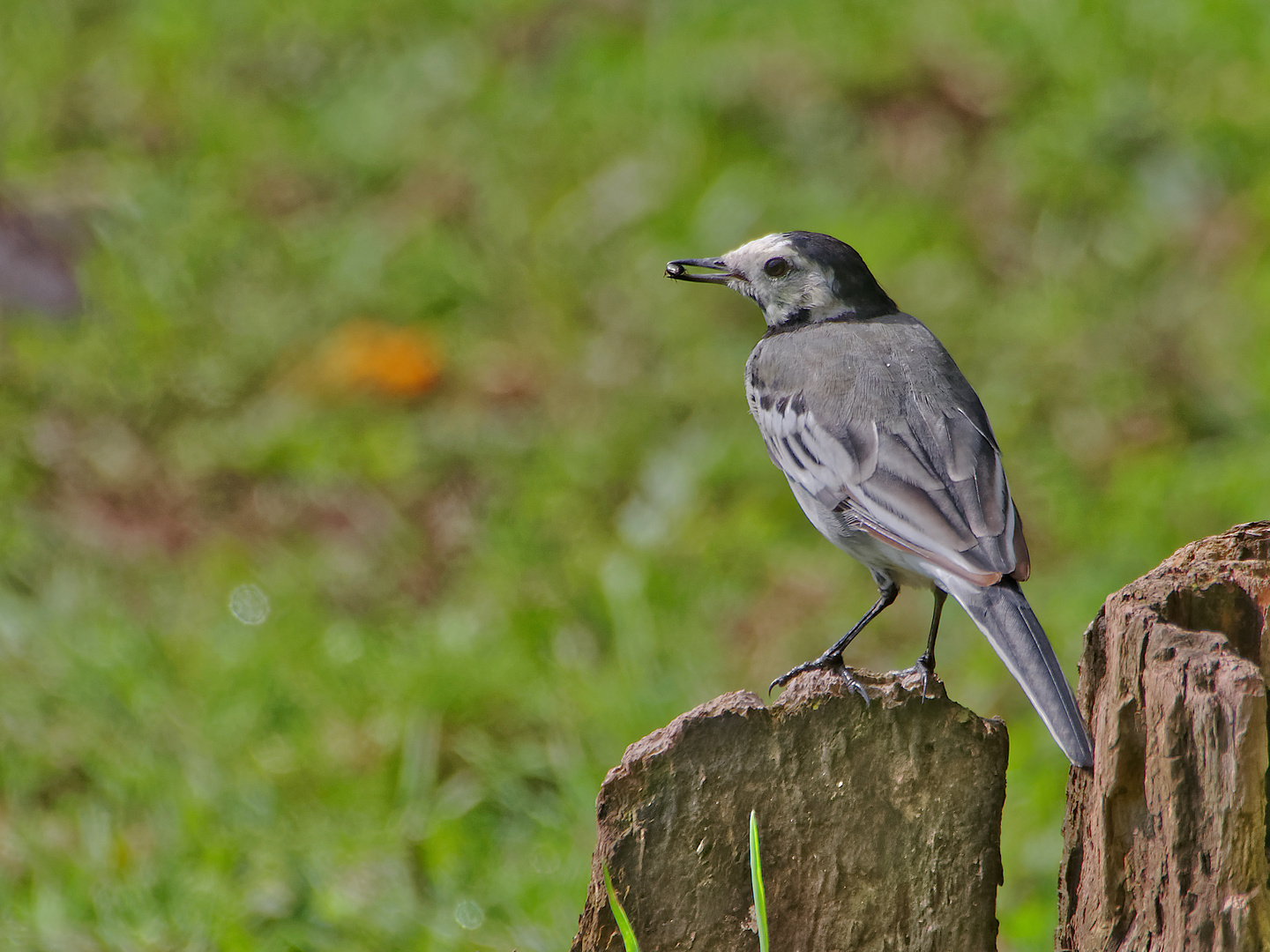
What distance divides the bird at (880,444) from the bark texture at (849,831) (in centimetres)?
14

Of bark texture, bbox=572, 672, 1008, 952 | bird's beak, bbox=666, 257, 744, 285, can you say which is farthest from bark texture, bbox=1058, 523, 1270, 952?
bird's beak, bbox=666, 257, 744, 285

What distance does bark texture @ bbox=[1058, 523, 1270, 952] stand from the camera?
2215 mm

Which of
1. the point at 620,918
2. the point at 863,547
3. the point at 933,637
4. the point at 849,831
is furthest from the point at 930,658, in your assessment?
the point at 620,918

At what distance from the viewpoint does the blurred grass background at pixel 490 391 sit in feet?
15.8

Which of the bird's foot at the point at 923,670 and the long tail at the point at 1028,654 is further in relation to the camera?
the bird's foot at the point at 923,670

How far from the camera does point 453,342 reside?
7383mm

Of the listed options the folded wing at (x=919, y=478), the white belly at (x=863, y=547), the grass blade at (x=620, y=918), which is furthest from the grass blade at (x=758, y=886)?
the white belly at (x=863, y=547)

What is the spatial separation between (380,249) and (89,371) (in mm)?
1641

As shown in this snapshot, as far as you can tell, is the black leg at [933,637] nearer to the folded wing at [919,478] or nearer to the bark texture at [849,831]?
the folded wing at [919,478]

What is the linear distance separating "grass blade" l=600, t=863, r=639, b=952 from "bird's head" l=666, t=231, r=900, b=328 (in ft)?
5.75

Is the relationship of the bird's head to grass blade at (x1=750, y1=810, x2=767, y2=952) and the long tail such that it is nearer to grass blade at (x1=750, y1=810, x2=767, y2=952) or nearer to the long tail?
the long tail

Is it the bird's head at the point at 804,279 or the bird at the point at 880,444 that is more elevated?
the bird's head at the point at 804,279

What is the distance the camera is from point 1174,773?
2264 millimetres

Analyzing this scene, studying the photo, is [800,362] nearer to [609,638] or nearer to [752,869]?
[752,869]
